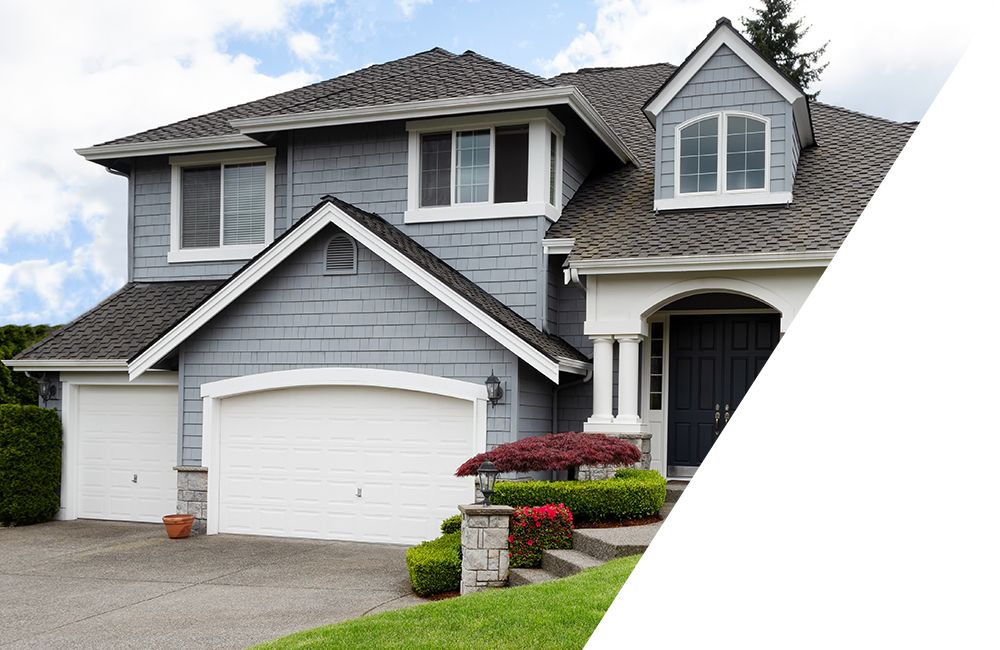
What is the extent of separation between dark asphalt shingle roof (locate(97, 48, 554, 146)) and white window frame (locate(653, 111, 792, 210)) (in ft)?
7.23

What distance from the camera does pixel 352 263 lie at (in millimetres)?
12922

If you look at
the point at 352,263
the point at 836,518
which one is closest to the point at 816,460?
the point at 836,518

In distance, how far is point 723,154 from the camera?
13320 mm

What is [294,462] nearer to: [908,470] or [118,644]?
[118,644]

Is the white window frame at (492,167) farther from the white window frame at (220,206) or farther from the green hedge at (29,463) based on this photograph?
the green hedge at (29,463)

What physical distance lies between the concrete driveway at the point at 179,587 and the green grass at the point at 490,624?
1.31 metres

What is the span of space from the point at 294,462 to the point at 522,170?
5.25m

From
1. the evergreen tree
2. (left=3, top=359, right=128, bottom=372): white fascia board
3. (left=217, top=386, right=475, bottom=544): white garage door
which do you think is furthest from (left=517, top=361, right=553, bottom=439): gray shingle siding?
the evergreen tree

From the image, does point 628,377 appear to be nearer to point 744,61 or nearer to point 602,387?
point 602,387

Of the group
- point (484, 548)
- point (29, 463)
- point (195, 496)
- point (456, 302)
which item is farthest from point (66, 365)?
point (484, 548)

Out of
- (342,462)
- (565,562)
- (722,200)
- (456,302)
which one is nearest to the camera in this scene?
(565,562)

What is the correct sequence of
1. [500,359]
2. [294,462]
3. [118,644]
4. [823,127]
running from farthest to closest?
[823,127] → [294,462] → [500,359] → [118,644]

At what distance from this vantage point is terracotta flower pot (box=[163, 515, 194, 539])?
13.0 meters

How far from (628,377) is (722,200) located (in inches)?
115
